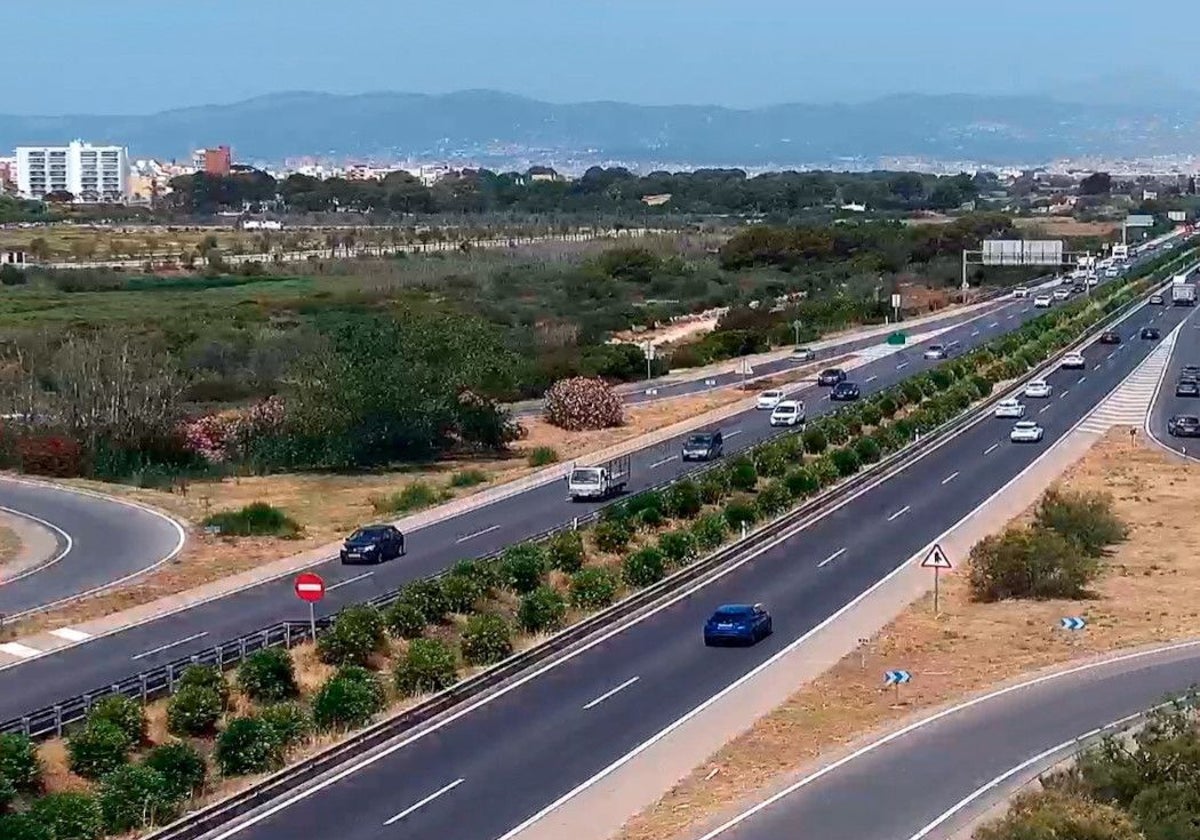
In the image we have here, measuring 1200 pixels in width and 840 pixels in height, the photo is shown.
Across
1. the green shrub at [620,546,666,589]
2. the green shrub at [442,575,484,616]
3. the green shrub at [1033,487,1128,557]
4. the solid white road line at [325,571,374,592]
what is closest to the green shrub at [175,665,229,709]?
the green shrub at [442,575,484,616]

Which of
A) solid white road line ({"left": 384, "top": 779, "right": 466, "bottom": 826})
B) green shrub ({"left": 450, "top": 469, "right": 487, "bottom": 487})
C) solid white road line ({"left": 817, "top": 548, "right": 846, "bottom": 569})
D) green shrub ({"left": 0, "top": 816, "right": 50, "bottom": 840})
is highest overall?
green shrub ({"left": 0, "top": 816, "right": 50, "bottom": 840})

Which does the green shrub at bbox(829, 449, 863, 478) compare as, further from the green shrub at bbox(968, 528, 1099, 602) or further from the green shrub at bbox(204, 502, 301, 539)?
the green shrub at bbox(204, 502, 301, 539)

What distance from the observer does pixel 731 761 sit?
926 inches

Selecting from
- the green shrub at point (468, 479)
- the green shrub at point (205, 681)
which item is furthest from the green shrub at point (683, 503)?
the green shrub at point (205, 681)

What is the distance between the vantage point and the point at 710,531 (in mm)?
38938

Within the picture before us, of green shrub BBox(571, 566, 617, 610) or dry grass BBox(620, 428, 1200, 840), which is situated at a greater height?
green shrub BBox(571, 566, 617, 610)

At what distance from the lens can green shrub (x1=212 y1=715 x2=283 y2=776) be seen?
75.5 ft

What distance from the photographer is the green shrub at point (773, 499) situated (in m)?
42.7

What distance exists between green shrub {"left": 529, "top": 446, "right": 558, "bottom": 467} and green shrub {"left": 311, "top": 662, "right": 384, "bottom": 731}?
28289mm

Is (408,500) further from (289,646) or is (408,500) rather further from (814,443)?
(289,646)

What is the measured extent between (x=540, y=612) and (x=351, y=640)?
357 centimetres

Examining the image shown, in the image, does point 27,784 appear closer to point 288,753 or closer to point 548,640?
point 288,753

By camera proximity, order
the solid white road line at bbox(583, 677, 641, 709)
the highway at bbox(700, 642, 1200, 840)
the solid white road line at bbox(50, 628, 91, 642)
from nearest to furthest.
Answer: the highway at bbox(700, 642, 1200, 840) → the solid white road line at bbox(583, 677, 641, 709) → the solid white road line at bbox(50, 628, 91, 642)

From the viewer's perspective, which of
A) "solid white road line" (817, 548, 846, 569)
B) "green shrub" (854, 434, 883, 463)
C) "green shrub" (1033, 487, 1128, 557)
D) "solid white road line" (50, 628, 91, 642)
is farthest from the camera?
"green shrub" (854, 434, 883, 463)
